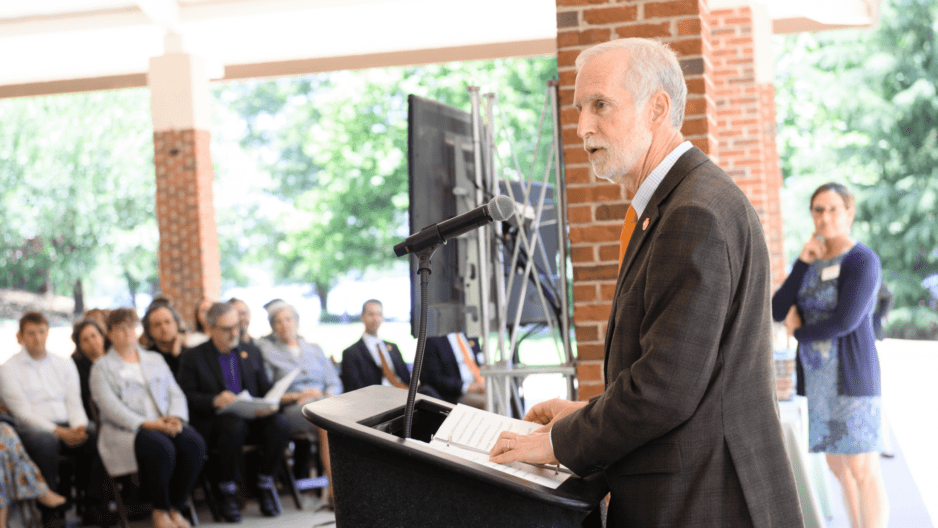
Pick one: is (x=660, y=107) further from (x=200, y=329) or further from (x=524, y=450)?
(x=200, y=329)

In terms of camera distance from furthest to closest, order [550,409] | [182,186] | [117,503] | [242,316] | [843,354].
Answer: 1. [182,186]
2. [242,316]
3. [117,503]
4. [843,354]
5. [550,409]

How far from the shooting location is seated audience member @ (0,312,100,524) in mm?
5422

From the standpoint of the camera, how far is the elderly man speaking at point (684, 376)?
132 cm

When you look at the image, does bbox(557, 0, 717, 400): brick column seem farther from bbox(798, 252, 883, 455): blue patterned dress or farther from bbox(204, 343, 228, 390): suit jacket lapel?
bbox(204, 343, 228, 390): suit jacket lapel

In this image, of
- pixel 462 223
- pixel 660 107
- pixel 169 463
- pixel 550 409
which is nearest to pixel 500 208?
pixel 462 223

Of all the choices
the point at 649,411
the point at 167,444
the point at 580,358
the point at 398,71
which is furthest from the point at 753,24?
the point at 398,71

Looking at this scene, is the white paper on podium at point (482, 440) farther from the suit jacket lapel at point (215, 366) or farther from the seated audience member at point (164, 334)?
the seated audience member at point (164, 334)

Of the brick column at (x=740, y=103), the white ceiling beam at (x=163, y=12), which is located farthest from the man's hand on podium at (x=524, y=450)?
the white ceiling beam at (x=163, y=12)

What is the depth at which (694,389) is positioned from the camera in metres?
1.33

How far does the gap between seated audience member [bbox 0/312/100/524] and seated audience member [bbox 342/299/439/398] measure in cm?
181

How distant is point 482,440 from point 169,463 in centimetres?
441

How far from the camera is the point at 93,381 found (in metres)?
5.41

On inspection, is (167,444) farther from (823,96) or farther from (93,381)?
(823,96)

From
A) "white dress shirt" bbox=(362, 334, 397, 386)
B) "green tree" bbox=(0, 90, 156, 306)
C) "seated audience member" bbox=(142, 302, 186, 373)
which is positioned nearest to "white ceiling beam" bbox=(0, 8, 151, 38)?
"seated audience member" bbox=(142, 302, 186, 373)
